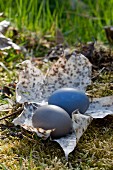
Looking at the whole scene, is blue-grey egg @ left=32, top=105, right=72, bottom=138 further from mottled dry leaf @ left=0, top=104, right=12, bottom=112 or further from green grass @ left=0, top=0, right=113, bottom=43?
green grass @ left=0, top=0, right=113, bottom=43

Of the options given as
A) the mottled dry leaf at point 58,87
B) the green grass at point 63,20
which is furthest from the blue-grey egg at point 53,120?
the green grass at point 63,20

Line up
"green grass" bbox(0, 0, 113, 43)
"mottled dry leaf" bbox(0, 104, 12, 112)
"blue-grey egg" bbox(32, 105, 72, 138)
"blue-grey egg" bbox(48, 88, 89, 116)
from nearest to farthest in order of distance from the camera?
"blue-grey egg" bbox(32, 105, 72, 138) → "blue-grey egg" bbox(48, 88, 89, 116) → "mottled dry leaf" bbox(0, 104, 12, 112) → "green grass" bbox(0, 0, 113, 43)

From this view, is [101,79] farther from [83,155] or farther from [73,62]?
[83,155]

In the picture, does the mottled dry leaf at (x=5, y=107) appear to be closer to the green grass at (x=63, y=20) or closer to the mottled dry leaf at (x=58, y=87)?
the mottled dry leaf at (x=58, y=87)

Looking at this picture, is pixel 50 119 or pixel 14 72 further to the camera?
pixel 14 72

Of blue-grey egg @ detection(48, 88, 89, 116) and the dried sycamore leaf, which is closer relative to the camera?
blue-grey egg @ detection(48, 88, 89, 116)

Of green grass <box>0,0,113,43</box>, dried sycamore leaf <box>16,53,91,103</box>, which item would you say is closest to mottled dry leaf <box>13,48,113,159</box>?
dried sycamore leaf <box>16,53,91,103</box>

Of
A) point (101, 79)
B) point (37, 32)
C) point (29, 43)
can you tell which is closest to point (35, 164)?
point (101, 79)
